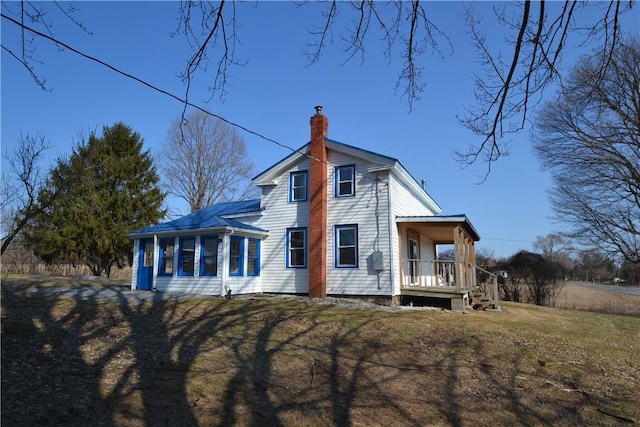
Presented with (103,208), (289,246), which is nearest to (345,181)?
(289,246)

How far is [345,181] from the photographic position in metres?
16.2

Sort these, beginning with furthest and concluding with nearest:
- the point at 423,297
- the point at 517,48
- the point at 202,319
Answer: the point at 423,297 < the point at 202,319 < the point at 517,48

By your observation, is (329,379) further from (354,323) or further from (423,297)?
(423,297)

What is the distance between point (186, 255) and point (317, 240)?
5344mm

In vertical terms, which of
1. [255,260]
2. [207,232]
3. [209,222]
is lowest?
[255,260]

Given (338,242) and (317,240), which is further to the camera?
(338,242)

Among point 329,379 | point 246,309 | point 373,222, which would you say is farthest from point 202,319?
point 373,222

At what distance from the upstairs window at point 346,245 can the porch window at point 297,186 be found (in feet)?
7.19

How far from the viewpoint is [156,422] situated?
16.5 feet

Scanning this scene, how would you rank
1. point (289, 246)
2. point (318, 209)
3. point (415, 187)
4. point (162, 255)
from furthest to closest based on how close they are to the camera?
1. point (415, 187)
2. point (162, 255)
3. point (289, 246)
4. point (318, 209)

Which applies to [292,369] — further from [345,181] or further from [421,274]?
[421,274]

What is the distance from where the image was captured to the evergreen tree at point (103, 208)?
1027 inches

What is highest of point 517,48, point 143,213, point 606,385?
point 143,213

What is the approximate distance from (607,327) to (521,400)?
10511 mm
